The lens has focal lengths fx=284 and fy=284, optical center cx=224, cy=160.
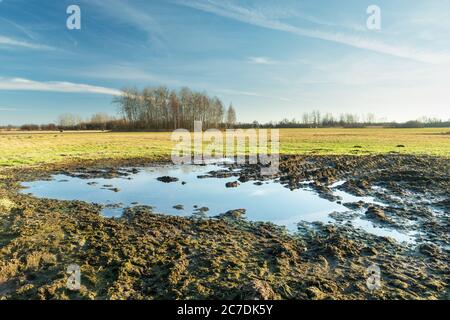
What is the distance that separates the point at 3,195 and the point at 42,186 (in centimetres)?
244

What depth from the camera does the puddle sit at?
10180 mm

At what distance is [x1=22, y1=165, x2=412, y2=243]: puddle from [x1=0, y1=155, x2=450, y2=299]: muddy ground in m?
0.57

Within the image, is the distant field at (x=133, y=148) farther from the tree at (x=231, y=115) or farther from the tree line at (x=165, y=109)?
the tree at (x=231, y=115)

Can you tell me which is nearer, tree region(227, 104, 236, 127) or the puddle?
the puddle

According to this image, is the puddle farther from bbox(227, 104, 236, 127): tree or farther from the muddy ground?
bbox(227, 104, 236, 127): tree

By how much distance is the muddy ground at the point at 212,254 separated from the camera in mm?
5270

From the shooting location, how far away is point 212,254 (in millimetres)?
6840

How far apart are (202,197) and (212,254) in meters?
5.97

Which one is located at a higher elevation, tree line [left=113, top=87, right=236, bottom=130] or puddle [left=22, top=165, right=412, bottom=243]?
tree line [left=113, top=87, right=236, bottom=130]

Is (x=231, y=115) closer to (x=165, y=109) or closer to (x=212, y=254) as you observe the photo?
(x=165, y=109)

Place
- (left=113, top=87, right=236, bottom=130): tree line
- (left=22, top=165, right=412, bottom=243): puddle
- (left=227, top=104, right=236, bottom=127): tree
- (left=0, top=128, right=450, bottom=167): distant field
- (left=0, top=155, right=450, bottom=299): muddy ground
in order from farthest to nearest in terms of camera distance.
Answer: (left=227, top=104, right=236, bottom=127): tree, (left=113, top=87, right=236, bottom=130): tree line, (left=0, top=128, right=450, bottom=167): distant field, (left=22, top=165, right=412, bottom=243): puddle, (left=0, top=155, right=450, bottom=299): muddy ground

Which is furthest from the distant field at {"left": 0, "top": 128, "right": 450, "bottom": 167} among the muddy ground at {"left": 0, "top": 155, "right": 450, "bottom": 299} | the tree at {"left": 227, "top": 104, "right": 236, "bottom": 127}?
the tree at {"left": 227, "top": 104, "right": 236, "bottom": 127}

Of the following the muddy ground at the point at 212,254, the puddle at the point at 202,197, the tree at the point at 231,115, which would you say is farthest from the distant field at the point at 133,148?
the tree at the point at 231,115
